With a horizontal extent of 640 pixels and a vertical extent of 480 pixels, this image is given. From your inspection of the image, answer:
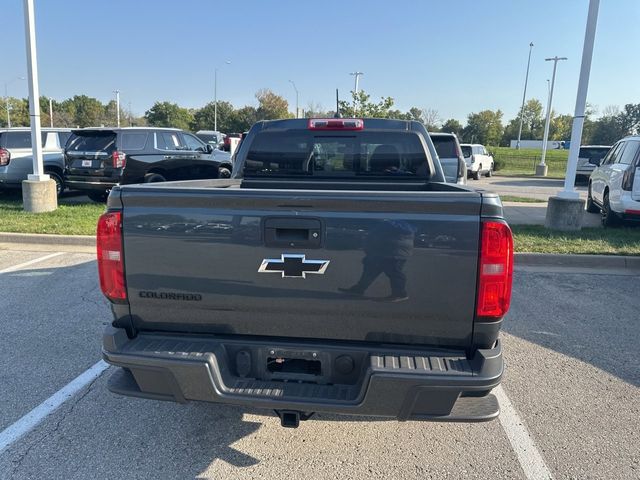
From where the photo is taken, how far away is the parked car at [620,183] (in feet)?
28.5

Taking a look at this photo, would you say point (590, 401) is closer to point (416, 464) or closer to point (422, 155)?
point (416, 464)

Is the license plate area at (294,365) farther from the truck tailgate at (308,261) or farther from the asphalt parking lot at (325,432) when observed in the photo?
the asphalt parking lot at (325,432)

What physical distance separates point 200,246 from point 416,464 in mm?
1811

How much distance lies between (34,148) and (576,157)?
10.9 metres

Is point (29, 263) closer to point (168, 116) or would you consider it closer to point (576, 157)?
point (576, 157)

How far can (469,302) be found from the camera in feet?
7.64

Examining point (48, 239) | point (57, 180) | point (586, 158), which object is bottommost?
point (48, 239)

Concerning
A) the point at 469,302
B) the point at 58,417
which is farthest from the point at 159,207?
the point at 58,417

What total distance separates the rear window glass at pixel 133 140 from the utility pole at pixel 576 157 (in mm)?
9048

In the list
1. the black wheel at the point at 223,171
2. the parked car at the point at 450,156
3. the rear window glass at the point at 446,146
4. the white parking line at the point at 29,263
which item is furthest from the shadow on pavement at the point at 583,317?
the black wheel at the point at 223,171

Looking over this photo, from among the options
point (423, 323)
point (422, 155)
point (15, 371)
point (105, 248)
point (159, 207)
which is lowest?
point (15, 371)

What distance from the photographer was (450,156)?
10.9 metres

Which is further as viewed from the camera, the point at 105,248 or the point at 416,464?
the point at 416,464

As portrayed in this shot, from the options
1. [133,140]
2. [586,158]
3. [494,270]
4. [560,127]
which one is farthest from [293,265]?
[560,127]
